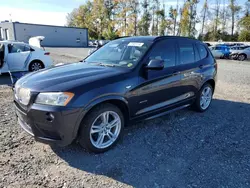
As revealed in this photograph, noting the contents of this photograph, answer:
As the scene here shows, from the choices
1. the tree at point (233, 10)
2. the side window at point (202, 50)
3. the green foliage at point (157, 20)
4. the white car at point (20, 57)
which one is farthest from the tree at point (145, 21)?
the side window at point (202, 50)

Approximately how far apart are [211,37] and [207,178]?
5337 centimetres

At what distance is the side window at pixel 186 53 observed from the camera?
442cm

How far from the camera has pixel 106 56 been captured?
4133 mm

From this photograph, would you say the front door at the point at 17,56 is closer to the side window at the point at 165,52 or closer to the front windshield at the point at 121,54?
the front windshield at the point at 121,54

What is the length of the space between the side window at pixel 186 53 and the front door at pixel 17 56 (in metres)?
6.79

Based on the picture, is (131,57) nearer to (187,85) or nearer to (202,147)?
(187,85)

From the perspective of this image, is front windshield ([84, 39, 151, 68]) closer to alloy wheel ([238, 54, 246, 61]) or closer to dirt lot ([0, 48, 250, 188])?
dirt lot ([0, 48, 250, 188])

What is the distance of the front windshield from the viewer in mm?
3713

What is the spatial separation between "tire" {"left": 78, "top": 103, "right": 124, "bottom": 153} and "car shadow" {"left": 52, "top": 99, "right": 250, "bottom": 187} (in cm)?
15

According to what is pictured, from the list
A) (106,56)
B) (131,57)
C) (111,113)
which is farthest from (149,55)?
(111,113)

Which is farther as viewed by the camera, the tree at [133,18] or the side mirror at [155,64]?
the tree at [133,18]

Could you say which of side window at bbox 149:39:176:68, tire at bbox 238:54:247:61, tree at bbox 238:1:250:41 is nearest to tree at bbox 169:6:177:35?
tree at bbox 238:1:250:41

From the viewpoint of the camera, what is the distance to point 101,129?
3.28 meters

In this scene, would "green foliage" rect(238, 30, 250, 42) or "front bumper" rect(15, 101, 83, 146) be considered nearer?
"front bumper" rect(15, 101, 83, 146)
